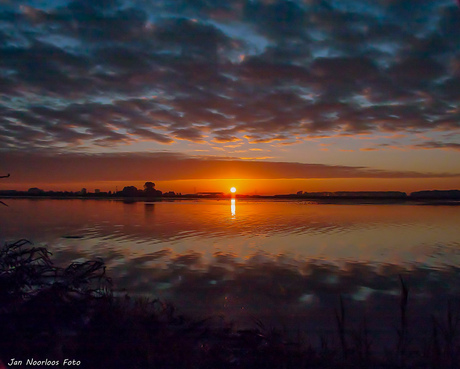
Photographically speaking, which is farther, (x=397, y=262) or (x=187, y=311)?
(x=397, y=262)

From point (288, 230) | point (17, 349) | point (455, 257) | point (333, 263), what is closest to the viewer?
point (17, 349)

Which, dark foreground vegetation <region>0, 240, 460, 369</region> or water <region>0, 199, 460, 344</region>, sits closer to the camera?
dark foreground vegetation <region>0, 240, 460, 369</region>

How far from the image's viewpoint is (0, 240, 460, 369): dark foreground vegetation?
5.12 meters

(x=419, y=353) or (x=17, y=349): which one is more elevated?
(x=17, y=349)

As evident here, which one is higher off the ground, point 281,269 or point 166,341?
point 166,341

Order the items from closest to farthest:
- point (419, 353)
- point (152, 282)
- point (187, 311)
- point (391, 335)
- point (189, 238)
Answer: point (419, 353) → point (391, 335) → point (187, 311) → point (152, 282) → point (189, 238)

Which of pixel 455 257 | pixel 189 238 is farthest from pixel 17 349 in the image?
pixel 455 257

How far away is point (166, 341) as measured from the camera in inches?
226

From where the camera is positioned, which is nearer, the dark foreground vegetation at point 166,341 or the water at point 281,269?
the dark foreground vegetation at point 166,341

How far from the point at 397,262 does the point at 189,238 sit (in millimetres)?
10017

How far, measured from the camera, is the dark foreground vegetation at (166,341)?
5.12m

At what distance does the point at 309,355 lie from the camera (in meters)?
5.39

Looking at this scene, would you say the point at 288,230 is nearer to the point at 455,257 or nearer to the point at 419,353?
the point at 455,257

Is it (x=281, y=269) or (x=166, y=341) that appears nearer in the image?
(x=166, y=341)
